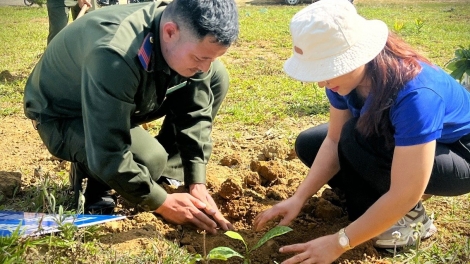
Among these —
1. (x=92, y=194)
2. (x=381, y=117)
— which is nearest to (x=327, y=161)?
(x=381, y=117)

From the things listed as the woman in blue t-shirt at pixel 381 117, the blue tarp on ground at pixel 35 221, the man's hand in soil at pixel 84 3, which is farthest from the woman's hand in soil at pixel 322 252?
the man's hand in soil at pixel 84 3

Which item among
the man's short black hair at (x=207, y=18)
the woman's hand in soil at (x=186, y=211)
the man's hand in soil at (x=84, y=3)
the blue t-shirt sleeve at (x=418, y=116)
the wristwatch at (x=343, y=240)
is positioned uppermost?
the man's short black hair at (x=207, y=18)

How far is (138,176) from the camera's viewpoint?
248 cm

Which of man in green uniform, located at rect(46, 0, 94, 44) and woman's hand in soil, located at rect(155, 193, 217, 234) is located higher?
woman's hand in soil, located at rect(155, 193, 217, 234)

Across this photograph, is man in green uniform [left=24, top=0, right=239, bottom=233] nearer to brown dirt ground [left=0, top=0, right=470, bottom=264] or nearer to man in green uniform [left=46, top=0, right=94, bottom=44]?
brown dirt ground [left=0, top=0, right=470, bottom=264]

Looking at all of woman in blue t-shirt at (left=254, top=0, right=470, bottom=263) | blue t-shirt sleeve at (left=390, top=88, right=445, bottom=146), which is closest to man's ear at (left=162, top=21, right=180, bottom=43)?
woman in blue t-shirt at (left=254, top=0, right=470, bottom=263)

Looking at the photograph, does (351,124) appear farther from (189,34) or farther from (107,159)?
(107,159)

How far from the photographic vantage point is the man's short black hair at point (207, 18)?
227cm

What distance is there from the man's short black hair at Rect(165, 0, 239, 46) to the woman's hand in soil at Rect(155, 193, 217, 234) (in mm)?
766

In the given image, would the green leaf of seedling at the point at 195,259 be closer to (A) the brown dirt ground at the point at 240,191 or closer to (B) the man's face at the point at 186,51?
(A) the brown dirt ground at the point at 240,191

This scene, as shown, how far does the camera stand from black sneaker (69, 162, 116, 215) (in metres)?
2.88

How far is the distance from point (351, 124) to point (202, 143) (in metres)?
0.84

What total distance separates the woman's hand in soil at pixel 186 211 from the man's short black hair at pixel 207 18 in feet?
2.51

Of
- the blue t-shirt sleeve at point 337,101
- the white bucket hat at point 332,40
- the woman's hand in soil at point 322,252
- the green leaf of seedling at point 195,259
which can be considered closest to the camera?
the white bucket hat at point 332,40
